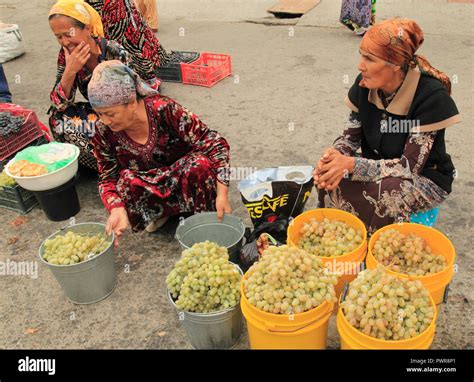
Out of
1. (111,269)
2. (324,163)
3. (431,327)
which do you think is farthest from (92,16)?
(431,327)

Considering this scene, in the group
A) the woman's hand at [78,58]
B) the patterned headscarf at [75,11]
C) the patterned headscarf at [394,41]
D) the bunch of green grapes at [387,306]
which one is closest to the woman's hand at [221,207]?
the bunch of green grapes at [387,306]

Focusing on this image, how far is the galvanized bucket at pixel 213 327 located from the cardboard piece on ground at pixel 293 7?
6905mm

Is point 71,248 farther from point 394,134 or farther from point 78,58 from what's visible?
point 394,134

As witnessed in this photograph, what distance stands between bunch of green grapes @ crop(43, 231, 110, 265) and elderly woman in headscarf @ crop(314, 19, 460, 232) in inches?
53.9

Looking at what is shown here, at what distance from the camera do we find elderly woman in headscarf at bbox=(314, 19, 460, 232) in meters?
2.32

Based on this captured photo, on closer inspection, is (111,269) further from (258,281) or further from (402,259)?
(402,259)

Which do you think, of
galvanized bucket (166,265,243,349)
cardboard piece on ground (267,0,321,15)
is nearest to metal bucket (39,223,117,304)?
galvanized bucket (166,265,243,349)

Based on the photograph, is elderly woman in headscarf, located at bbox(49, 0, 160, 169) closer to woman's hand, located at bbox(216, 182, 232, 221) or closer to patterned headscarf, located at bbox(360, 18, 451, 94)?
woman's hand, located at bbox(216, 182, 232, 221)

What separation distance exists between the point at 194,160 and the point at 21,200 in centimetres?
159

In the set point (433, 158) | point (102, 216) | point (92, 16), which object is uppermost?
point (92, 16)

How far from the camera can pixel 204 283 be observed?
2139mm

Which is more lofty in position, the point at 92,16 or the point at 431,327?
the point at 92,16

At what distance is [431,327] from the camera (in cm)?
177
